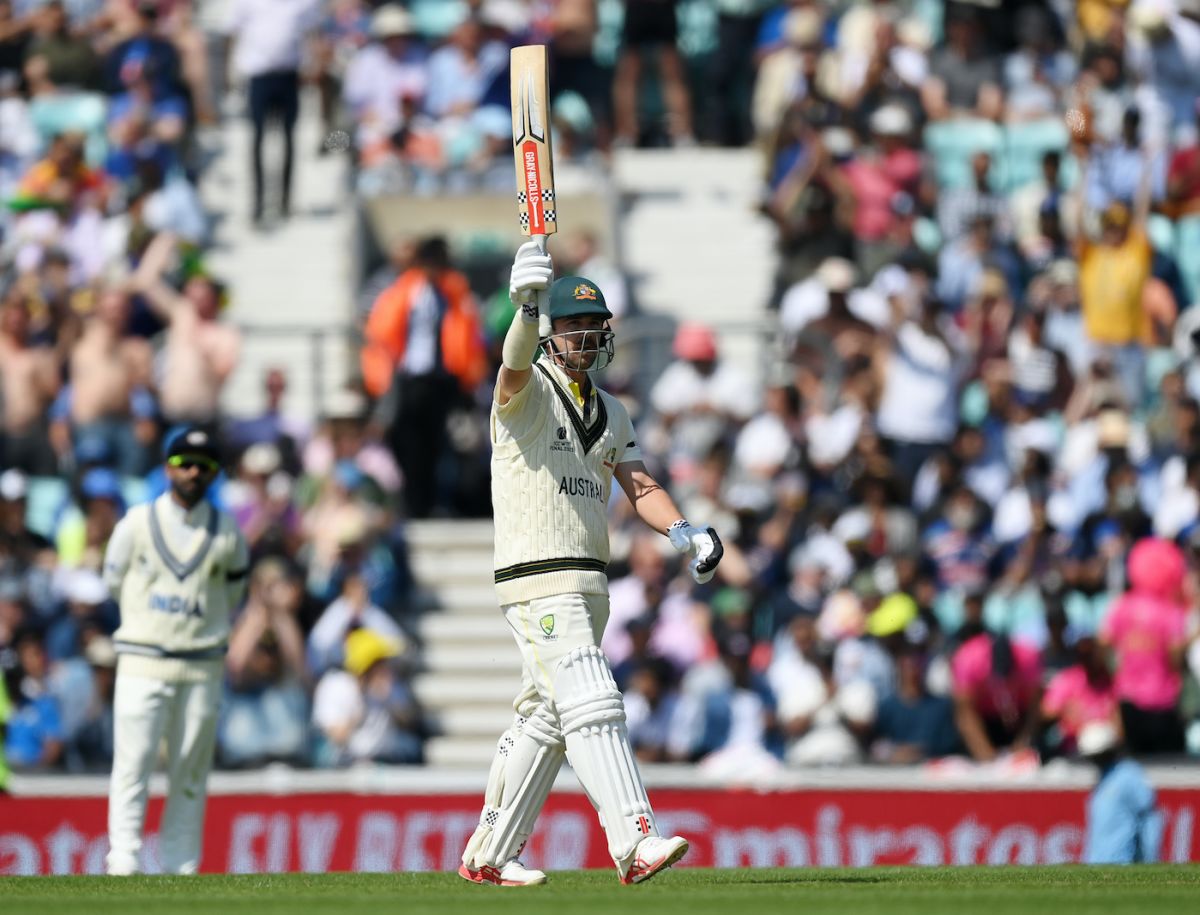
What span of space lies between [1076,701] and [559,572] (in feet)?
20.3

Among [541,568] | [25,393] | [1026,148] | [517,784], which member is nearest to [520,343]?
[541,568]

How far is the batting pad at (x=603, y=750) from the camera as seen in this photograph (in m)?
8.39

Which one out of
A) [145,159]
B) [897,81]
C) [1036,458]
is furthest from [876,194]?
[145,159]

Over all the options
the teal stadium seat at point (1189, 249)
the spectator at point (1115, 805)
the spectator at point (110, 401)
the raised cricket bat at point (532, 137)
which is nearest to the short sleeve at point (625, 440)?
the raised cricket bat at point (532, 137)

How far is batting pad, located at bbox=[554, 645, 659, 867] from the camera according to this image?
330 inches

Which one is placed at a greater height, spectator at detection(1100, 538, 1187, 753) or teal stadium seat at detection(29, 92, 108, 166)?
teal stadium seat at detection(29, 92, 108, 166)

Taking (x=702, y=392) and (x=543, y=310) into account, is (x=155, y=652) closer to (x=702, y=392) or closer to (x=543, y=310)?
(x=543, y=310)

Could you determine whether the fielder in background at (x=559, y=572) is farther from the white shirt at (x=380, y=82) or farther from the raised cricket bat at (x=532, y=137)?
the white shirt at (x=380, y=82)

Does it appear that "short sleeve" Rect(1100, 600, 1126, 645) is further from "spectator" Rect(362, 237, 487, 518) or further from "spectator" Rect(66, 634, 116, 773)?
"spectator" Rect(66, 634, 116, 773)

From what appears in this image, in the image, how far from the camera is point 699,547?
28.9 ft

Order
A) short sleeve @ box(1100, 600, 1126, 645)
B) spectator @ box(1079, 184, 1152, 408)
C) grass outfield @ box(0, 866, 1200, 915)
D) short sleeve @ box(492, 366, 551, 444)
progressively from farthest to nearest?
1. spectator @ box(1079, 184, 1152, 408)
2. short sleeve @ box(1100, 600, 1126, 645)
3. short sleeve @ box(492, 366, 551, 444)
4. grass outfield @ box(0, 866, 1200, 915)

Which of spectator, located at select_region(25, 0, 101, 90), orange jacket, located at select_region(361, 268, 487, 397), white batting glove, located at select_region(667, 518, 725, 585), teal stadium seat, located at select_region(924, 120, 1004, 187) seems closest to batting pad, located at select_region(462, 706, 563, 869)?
white batting glove, located at select_region(667, 518, 725, 585)

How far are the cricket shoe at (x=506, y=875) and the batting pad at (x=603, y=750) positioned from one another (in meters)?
0.57

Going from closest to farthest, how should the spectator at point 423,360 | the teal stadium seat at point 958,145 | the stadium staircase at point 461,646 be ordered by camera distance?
the stadium staircase at point 461,646 → the spectator at point 423,360 → the teal stadium seat at point 958,145
